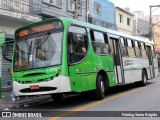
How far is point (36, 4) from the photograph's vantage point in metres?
19.3

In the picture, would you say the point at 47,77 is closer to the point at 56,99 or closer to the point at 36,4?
the point at 56,99

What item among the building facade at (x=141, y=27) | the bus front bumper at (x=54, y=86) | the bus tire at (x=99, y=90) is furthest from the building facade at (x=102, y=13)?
the bus front bumper at (x=54, y=86)

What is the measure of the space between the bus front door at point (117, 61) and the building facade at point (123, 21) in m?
21.0

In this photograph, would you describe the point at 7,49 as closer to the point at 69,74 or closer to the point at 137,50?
the point at 69,74

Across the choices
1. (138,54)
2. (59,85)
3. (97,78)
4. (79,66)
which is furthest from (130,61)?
(59,85)

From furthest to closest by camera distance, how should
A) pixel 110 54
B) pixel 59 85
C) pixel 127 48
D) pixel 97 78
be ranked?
pixel 127 48
pixel 110 54
pixel 97 78
pixel 59 85

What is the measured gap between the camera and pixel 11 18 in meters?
17.1

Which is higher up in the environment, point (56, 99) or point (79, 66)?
point (79, 66)

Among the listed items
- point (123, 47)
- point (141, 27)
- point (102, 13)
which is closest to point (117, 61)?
point (123, 47)

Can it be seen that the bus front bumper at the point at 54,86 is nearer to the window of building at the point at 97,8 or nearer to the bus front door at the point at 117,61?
the bus front door at the point at 117,61

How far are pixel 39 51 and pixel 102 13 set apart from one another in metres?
21.4

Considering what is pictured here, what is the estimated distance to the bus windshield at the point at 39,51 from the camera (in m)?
10.4

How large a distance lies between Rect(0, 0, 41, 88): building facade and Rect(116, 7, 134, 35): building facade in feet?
60.8

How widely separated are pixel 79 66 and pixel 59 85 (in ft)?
3.86
